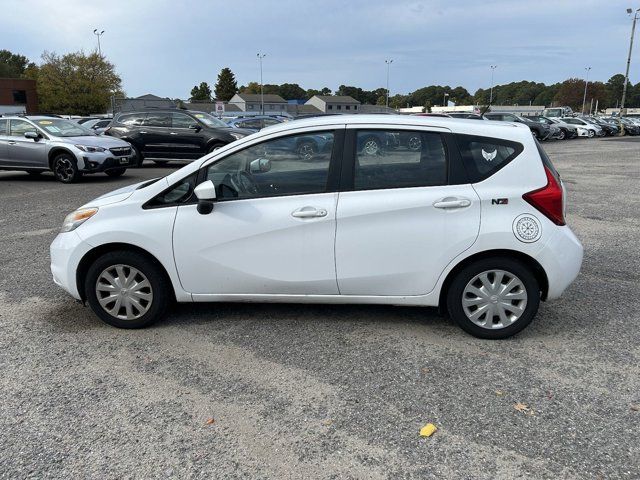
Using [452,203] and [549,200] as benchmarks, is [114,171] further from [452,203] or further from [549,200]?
[549,200]

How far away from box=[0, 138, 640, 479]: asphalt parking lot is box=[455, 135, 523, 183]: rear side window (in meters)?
1.28

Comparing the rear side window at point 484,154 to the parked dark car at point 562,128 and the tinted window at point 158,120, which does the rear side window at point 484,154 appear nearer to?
the tinted window at point 158,120

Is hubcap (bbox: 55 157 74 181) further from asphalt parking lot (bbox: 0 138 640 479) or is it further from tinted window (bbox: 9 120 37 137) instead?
asphalt parking lot (bbox: 0 138 640 479)

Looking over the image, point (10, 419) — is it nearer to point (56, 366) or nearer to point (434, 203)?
point (56, 366)

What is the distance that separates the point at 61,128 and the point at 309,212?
11416 millimetres

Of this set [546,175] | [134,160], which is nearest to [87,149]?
[134,160]

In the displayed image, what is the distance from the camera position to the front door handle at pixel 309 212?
387 centimetres

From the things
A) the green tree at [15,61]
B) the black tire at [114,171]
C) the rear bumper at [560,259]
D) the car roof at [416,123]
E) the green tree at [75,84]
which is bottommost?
the black tire at [114,171]

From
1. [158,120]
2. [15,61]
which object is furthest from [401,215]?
[15,61]

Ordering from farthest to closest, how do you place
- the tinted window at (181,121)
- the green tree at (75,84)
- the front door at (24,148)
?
1. the green tree at (75,84)
2. the tinted window at (181,121)
3. the front door at (24,148)

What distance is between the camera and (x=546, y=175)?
12.6ft

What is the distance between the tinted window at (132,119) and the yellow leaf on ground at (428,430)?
15013mm

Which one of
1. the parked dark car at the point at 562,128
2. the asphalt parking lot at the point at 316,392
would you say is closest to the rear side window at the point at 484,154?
the asphalt parking lot at the point at 316,392

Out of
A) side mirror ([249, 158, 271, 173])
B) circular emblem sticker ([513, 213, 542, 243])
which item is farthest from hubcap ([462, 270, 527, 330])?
side mirror ([249, 158, 271, 173])
